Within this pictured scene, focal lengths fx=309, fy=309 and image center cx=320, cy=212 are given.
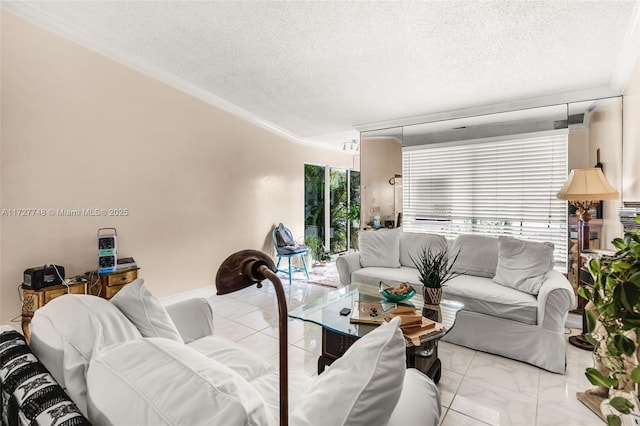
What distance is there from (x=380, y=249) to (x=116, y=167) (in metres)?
3.09

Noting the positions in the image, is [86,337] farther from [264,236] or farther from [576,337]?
[264,236]

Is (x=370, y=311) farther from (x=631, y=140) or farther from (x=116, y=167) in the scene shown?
(x=116, y=167)

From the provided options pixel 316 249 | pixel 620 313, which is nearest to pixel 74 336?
pixel 620 313

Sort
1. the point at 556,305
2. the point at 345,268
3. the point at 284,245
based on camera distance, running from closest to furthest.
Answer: the point at 556,305 < the point at 345,268 < the point at 284,245

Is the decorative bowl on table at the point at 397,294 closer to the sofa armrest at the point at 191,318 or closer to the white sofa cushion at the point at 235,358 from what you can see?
the white sofa cushion at the point at 235,358

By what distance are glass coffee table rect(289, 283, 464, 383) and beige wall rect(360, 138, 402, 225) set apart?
2383 millimetres

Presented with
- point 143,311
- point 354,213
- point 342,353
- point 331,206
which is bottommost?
point 342,353

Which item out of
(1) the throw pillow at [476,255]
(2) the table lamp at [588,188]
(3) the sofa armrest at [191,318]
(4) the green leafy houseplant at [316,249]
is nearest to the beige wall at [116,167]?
(4) the green leafy houseplant at [316,249]

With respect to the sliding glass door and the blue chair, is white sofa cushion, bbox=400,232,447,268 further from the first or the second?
the sliding glass door

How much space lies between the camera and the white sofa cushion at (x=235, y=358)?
1.54 m

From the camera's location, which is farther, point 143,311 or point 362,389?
point 143,311

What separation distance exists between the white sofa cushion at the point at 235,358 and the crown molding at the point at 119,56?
3.08 metres

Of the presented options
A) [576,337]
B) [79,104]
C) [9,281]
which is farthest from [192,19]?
[576,337]

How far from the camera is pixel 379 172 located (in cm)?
484
